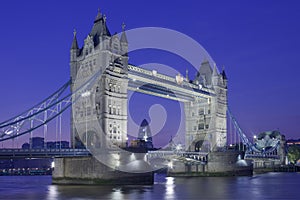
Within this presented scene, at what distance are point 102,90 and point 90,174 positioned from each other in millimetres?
8911

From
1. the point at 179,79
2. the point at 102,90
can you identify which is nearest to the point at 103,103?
the point at 102,90

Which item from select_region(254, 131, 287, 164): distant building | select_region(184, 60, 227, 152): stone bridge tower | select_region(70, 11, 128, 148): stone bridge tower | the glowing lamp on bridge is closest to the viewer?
select_region(70, 11, 128, 148): stone bridge tower

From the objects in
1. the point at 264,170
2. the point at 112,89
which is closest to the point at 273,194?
the point at 112,89

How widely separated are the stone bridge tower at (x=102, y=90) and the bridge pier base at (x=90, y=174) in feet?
11.0

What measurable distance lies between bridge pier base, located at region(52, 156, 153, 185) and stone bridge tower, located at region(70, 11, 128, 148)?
3.34m

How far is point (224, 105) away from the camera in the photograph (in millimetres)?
69000

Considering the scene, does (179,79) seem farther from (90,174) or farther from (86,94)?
(90,174)

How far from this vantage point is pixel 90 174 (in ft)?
127

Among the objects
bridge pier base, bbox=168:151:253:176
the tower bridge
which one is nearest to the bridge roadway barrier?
the tower bridge

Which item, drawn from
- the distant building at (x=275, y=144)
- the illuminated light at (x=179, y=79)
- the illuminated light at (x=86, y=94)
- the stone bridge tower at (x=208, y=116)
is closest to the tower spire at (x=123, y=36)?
the illuminated light at (x=86, y=94)

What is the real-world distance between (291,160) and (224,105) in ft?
148

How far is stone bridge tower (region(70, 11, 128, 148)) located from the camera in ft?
143

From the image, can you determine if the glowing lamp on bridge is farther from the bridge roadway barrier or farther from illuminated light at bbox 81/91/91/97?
the bridge roadway barrier

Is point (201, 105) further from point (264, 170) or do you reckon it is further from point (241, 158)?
point (264, 170)
